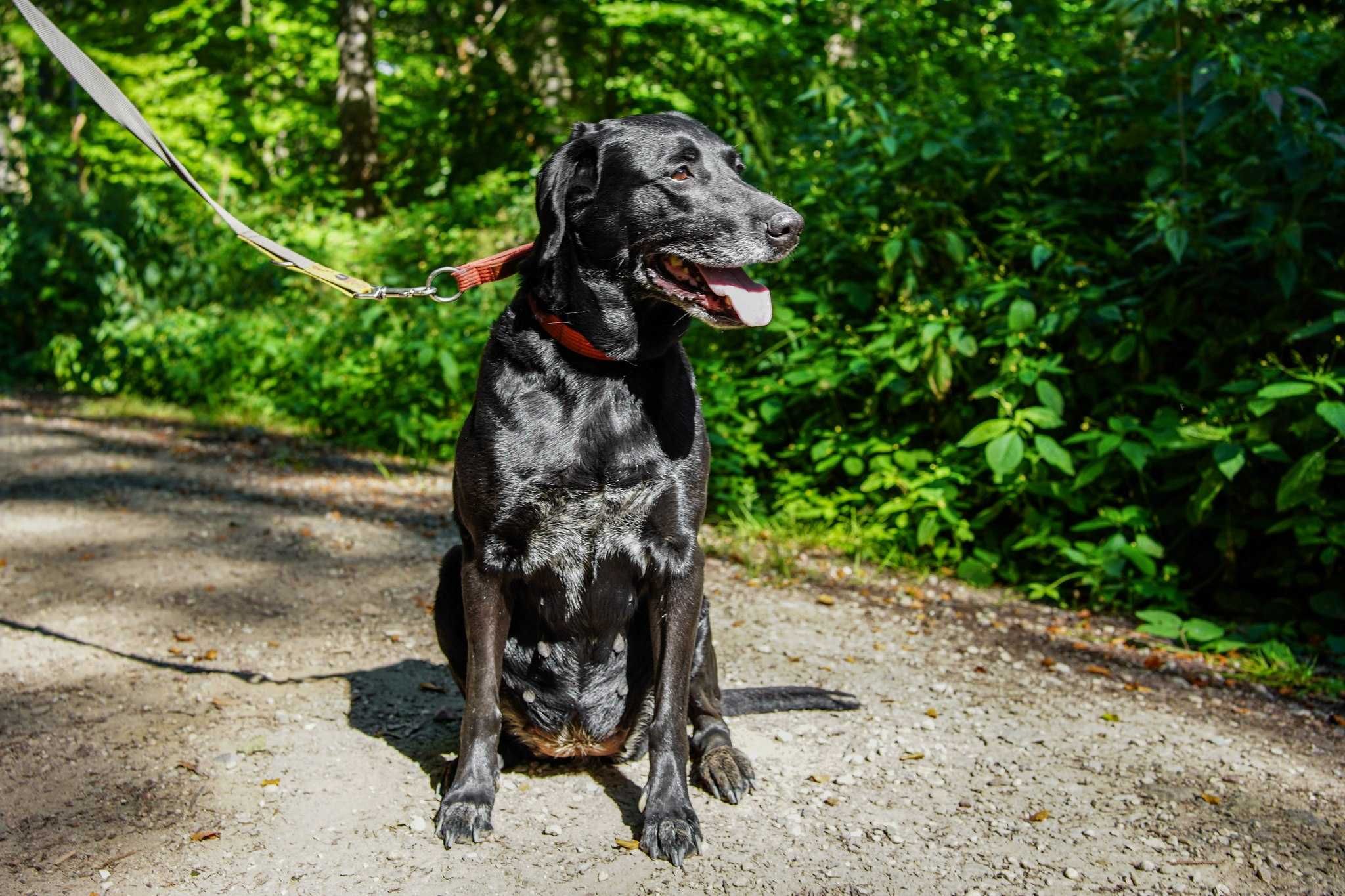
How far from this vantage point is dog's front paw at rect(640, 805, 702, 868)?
103 inches

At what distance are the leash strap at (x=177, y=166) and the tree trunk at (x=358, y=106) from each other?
11.9 meters

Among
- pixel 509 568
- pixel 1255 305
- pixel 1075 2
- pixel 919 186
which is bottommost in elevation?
pixel 509 568

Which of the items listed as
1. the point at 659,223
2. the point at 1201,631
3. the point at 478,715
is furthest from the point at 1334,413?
the point at 478,715

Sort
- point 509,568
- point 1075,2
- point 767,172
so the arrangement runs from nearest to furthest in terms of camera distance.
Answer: point 509,568
point 767,172
point 1075,2

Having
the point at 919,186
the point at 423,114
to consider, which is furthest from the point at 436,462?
the point at 423,114

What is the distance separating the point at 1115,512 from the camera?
4906 mm

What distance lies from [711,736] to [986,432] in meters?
2.50

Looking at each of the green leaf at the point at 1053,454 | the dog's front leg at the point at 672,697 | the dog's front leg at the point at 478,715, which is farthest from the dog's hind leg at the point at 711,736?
the green leaf at the point at 1053,454

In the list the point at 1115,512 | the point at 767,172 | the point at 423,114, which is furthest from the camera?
the point at 423,114

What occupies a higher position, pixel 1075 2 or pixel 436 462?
pixel 1075 2

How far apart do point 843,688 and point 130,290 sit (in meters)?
9.51

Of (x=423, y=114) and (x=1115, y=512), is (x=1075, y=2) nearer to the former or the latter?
(x=1115, y=512)

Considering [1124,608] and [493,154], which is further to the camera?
[493,154]

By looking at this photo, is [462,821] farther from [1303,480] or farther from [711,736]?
[1303,480]
